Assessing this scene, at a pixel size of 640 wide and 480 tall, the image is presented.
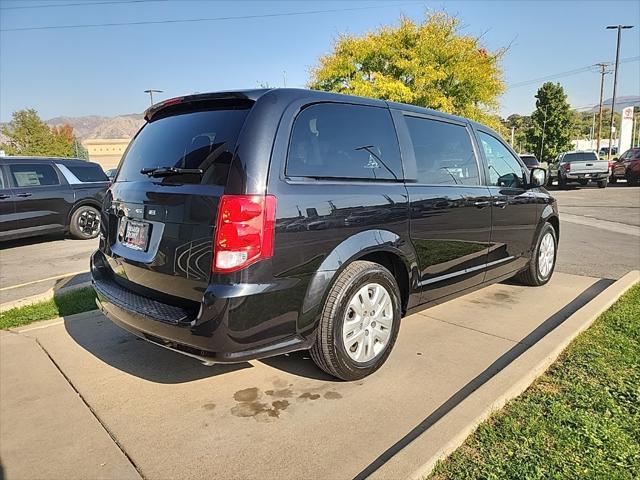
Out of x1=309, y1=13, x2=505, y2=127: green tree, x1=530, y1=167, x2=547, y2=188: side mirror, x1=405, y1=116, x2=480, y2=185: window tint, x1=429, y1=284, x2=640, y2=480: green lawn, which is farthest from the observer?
x1=309, y1=13, x2=505, y2=127: green tree

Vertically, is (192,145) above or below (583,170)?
above

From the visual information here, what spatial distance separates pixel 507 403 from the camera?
264 cm

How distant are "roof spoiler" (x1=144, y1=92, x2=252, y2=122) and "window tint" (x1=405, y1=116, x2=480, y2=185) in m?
1.39

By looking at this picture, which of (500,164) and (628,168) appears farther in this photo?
(628,168)

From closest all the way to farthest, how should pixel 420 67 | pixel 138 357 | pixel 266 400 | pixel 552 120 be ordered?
pixel 266 400
pixel 138 357
pixel 420 67
pixel 552 120

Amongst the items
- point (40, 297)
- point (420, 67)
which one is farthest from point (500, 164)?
point (420, 67)

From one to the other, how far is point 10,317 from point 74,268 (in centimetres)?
243

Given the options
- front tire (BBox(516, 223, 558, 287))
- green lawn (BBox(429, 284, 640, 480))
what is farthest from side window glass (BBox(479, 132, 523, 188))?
green lawn (BBox(429, 284, 640, 480))

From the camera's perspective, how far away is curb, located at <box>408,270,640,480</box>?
2188 millimetres

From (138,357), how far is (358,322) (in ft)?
5.61

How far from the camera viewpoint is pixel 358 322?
117 inches

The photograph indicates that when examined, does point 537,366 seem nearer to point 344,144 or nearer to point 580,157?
point 344,144

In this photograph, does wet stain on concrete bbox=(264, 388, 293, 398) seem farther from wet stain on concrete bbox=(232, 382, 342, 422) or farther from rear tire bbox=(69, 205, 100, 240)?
rear tire bbox=(69, 205, 100, 240)

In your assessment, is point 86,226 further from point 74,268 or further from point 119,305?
point 119,305
